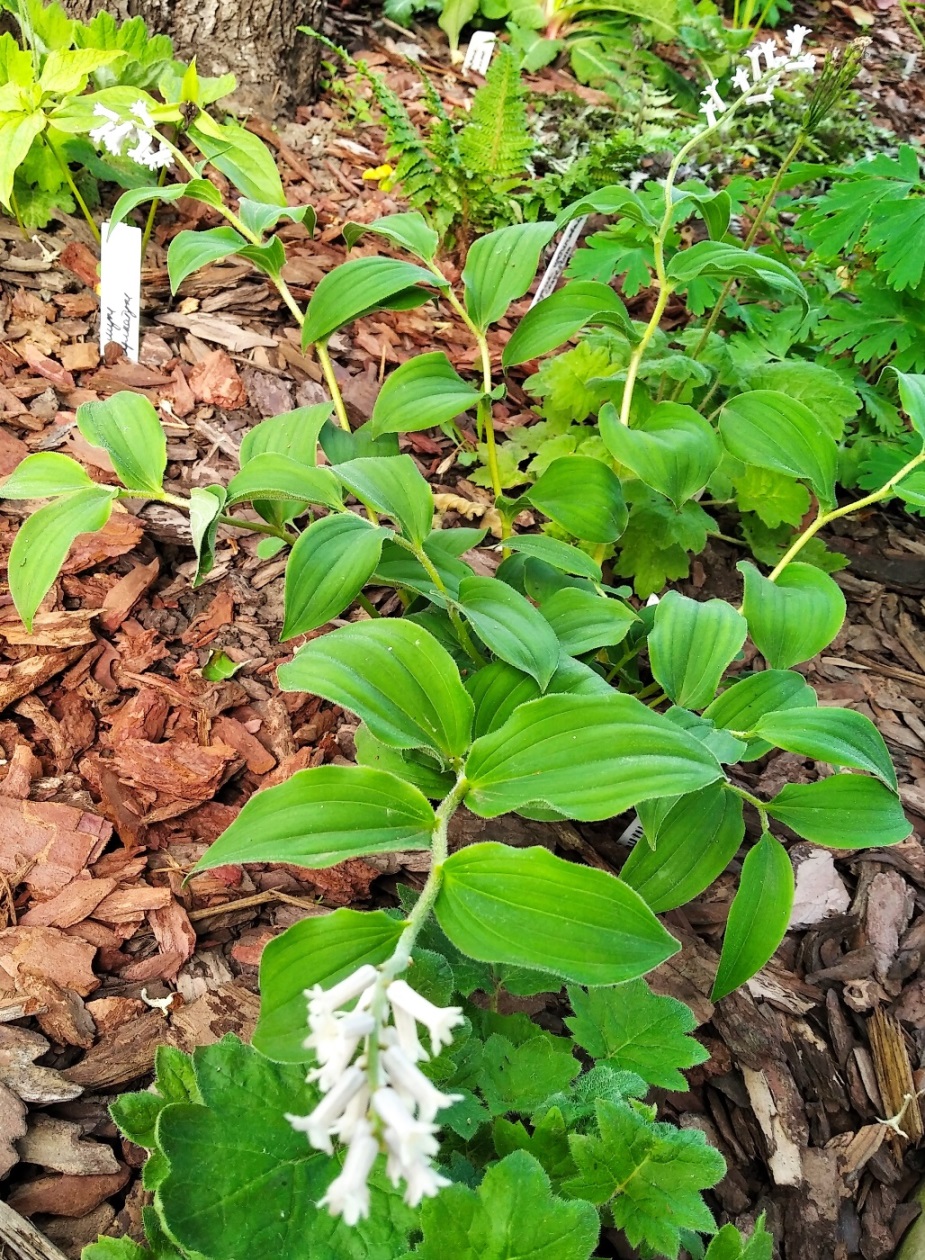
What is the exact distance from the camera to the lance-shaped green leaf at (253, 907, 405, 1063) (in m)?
0.98

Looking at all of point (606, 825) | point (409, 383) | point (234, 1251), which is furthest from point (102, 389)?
point (234, 1251)

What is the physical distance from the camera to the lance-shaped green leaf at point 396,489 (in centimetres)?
144

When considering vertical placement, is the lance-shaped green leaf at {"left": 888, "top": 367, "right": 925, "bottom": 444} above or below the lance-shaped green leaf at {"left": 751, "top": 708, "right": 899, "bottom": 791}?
above

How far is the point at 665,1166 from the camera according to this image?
1.19 meters

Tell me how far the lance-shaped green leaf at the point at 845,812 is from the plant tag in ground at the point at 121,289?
1.96 m

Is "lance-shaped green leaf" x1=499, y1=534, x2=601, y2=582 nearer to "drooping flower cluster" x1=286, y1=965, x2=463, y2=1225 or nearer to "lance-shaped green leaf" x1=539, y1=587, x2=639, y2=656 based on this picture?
"lance-shaped green leaf" x1=539, y1=587, x2=639, y2=656

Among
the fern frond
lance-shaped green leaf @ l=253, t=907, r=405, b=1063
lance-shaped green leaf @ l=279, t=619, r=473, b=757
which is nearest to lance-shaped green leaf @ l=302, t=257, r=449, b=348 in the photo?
lance-shaped green leaf @ l=279, t=619, r=473, b=757

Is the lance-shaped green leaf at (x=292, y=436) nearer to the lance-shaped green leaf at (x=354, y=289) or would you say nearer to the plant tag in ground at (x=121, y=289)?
the lance-shaped green leaf at (x=354, y=289)

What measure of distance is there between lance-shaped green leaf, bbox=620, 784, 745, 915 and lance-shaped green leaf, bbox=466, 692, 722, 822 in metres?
0.33

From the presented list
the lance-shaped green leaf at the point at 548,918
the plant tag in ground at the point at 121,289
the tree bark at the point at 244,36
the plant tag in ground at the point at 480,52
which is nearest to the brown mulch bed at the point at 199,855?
the plant tag in ground at the point at 121,289

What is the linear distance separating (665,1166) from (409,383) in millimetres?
1491

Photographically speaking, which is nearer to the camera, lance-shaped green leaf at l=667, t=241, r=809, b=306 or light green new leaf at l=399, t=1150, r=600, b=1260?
light green new leaf at l=399, t=1150, r=600, b=1260

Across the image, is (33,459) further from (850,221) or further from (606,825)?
(850,221)

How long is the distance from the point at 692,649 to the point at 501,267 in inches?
37.4
